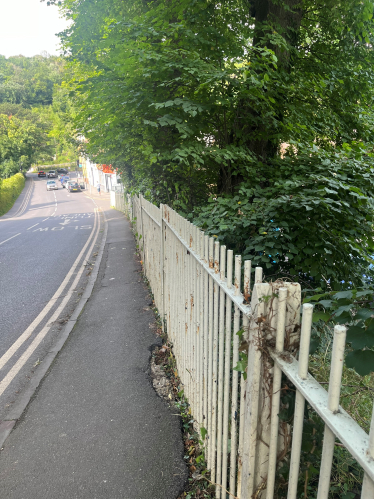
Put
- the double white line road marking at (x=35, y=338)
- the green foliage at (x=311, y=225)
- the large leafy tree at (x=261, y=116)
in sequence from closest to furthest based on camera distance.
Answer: the green foliage at (x=311, y=225)
the large leafy tree at (x=261, y=116)
the double white line road marking at (x=35, y=338)

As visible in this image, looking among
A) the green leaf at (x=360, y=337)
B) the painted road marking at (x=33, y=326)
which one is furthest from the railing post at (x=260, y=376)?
the painted road marking at (x=33, y=326)

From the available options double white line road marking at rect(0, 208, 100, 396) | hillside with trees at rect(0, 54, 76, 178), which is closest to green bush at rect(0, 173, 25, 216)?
hillside with trees at rect(0, 54, 76, 178)

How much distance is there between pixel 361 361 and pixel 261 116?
4.07 meters

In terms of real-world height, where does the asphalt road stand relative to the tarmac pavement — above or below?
below

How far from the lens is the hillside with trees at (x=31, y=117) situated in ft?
197

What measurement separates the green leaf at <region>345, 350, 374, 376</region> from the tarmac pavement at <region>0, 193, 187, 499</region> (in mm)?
2202

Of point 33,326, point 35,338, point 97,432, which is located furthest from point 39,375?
point 33,326

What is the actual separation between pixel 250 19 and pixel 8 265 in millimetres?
9841

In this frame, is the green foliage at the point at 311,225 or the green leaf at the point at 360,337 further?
the green foliage at the point at 311,225

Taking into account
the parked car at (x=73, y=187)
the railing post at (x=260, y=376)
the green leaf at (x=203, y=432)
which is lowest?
the parked car at (x=73, y=187)

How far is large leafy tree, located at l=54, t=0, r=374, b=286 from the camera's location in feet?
11.8

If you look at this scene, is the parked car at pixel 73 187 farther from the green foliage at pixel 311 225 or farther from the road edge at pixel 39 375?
the green foliage at pixel 311 225

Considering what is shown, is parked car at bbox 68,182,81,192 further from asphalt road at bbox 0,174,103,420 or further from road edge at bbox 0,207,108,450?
road edge at bbox 0,207,108,450

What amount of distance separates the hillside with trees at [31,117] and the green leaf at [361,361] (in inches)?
1050
